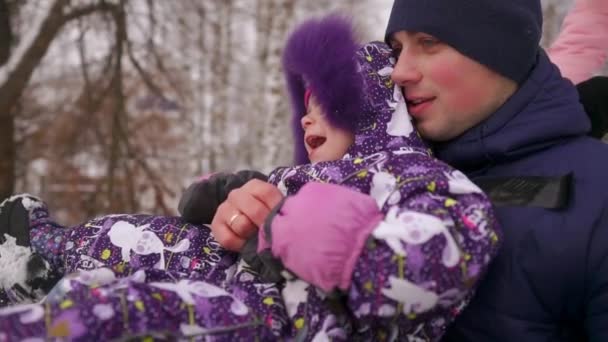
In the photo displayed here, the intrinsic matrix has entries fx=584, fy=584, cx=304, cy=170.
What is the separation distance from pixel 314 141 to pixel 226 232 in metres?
0.34

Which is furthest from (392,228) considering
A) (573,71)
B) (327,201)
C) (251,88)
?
(251,88)

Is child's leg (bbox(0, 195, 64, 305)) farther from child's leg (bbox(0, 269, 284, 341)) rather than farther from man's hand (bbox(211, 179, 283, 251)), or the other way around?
man's hand (bbox(211, 179, 283, 251))

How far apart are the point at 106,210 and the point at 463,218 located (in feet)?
16.5

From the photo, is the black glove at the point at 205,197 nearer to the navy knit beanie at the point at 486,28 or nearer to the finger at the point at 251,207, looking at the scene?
the finger at the point at 251,207

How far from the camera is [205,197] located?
1.51 m

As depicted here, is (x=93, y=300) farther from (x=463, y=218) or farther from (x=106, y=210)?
(x=106, y=210)

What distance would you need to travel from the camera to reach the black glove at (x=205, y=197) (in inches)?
59.1

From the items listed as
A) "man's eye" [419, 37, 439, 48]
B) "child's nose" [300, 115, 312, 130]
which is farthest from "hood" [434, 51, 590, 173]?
"child's nose" [300, 115, 312, 130]

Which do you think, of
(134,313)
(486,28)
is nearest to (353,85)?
(486,28)

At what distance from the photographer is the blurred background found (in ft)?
15.0

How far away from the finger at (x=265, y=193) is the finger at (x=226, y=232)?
6cm

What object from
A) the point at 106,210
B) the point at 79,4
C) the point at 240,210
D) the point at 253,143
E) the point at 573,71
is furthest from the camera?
the point at 253,143

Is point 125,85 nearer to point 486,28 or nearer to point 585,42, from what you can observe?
point 585,42

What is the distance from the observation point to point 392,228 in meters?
1.00
